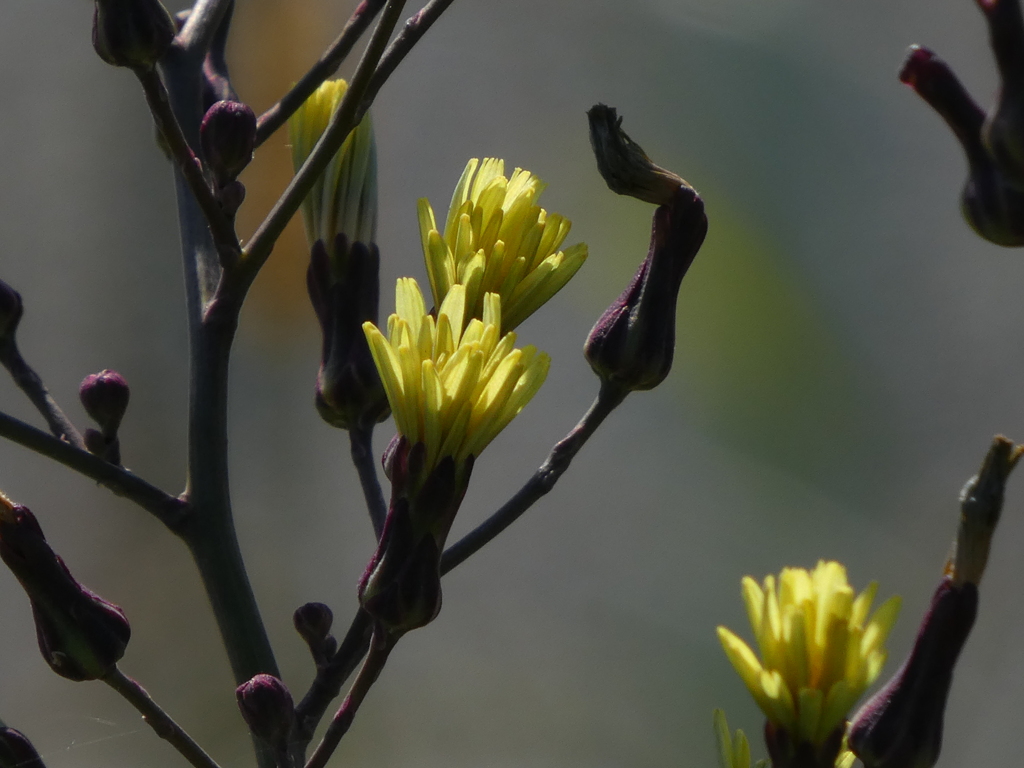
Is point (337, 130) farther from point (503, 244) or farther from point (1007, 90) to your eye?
point (1007, 90)

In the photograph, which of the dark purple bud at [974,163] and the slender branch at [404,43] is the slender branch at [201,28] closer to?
the slender branch at [404,43]

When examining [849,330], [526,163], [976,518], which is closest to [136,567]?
[526,163]

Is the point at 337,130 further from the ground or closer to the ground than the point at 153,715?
further from the ground

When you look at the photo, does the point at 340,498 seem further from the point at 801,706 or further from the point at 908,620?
the point at 801,706

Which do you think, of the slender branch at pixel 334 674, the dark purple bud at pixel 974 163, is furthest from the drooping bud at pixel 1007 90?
the slender branch at pixel 334 674

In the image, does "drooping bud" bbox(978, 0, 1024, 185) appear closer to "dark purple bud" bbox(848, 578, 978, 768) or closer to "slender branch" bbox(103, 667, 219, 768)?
"dark purple bud" bbox(848, 578, 978, 768)

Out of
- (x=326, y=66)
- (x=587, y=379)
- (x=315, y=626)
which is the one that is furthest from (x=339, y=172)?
(x=587, y=379)
